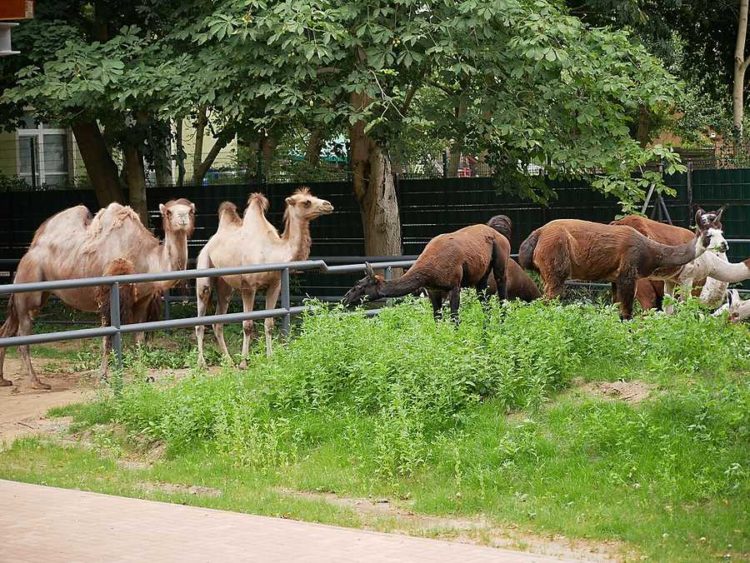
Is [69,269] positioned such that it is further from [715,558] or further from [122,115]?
[715,558]

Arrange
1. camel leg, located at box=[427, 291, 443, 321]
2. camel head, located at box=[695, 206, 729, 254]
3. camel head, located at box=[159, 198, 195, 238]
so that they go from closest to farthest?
camel leg, located at box=[427, 291, 443, 321] → camel head, located at box=[695, 206, 729, 254] → camel head, located at box=[159, 198, 195, 238]

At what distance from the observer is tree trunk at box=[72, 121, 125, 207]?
903 inches

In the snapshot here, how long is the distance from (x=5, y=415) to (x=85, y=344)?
6.33m

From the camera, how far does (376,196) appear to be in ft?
67.2

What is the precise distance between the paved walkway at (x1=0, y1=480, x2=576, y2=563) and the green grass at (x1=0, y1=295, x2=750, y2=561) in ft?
1.81

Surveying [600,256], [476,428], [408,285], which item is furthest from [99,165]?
[476,428]

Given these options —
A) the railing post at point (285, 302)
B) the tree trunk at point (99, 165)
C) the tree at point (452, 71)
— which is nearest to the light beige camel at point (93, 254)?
the railing post at point (285, 302)

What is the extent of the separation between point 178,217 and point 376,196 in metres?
5.71

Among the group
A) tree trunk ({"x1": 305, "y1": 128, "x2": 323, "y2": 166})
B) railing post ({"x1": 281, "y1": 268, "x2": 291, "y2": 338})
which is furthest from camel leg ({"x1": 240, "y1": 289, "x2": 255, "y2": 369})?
tree trunk ({"x1": 305, "y1": 128, "x2": 323, "y2": 166})

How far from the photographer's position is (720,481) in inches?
320

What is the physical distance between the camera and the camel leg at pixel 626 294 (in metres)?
14.3

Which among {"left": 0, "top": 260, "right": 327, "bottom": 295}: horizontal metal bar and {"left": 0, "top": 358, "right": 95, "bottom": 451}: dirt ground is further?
{"left": 0, "top": 260, "right": 327, "bottom": 295}: horizontal metal bar

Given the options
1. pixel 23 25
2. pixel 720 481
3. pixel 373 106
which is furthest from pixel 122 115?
pixel 720 481

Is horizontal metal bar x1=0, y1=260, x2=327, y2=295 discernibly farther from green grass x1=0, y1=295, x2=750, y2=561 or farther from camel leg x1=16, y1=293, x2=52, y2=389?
camel leg x1=16, y1=293, x2=52, y2=389
